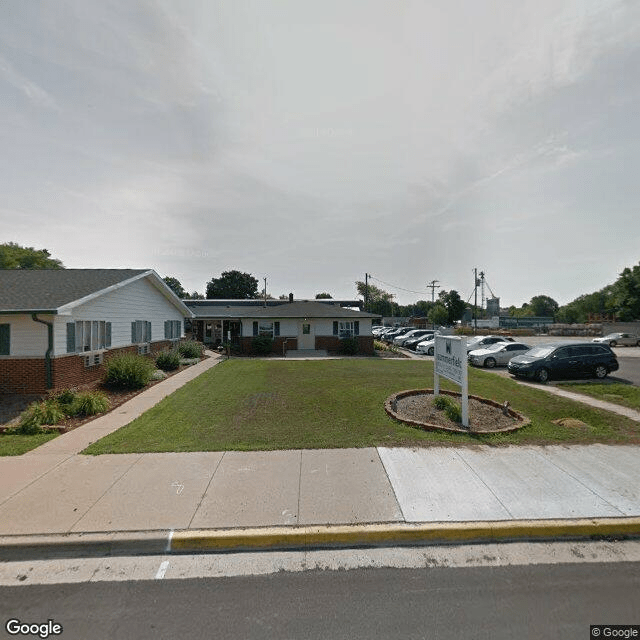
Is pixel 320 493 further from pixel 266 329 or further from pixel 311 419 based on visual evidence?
pixel 266 329

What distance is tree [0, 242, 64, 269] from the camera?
38500mm

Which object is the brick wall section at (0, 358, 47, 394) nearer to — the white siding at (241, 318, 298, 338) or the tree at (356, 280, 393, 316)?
the white siding at (241, 318, 298, 338)

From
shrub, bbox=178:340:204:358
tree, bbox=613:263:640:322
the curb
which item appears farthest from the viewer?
tree, bbox=613:263:640:322

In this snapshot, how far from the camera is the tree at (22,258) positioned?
38.5 metres

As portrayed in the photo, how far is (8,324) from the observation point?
9922 millimetres

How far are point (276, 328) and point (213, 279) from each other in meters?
52.3

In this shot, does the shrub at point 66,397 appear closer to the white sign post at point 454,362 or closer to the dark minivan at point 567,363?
the white sign post at point 454,362

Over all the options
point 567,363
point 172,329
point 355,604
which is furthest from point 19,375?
point 567,363

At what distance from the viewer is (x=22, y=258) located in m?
40.6

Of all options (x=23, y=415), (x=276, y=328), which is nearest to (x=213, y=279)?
(x=276, y=328)

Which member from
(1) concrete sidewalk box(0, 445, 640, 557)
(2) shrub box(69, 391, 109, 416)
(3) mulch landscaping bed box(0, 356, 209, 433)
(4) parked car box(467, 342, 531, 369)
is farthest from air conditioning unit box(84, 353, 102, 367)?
(4) parked car box(467, 342, 531, 369)

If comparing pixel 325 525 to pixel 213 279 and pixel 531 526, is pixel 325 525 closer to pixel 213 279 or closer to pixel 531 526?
pixel 531 526

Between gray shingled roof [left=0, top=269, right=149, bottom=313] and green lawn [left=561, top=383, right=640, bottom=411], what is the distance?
53.3ft

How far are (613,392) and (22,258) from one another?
177 feet
